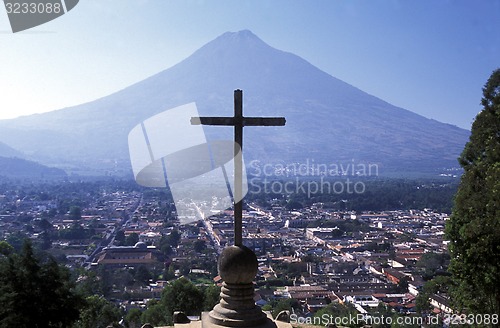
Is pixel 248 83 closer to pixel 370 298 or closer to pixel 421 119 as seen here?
pixel 421 119

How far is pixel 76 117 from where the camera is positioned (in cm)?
13400

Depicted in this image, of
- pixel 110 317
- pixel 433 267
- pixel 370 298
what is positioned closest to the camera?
pixel 110 317

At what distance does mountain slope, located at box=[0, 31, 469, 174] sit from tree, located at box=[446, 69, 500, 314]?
8283 cm

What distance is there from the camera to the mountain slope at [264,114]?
352 feet

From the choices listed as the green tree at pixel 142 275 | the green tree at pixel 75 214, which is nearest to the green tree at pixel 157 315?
the green tree at pixel 142 275

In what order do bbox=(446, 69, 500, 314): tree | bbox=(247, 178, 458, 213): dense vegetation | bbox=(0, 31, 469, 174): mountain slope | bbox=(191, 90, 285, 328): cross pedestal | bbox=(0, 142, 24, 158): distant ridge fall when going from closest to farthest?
bbox=(191, 90, 285, 328): cross pedestal, bbox=(446, 69, 500, 314): tree, bbox=(247, 178, 458, 213): dense vegetation, bbox=(0, 31, 469, 174): mountain slope, bbox=(0, 142, 24, 158): distant ridge

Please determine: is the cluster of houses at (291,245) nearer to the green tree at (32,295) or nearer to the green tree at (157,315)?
the green tree at (157,315)

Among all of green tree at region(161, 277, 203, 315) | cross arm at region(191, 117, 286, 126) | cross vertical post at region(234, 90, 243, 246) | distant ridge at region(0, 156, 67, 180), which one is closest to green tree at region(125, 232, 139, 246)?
green tree at region(161, 277, 203, 315)

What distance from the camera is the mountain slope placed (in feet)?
352

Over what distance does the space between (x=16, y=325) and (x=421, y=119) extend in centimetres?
16300

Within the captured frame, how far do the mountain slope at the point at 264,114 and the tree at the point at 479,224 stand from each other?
8283 cm

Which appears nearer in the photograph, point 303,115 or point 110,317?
point 110,317

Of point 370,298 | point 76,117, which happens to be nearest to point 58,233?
point 370,298

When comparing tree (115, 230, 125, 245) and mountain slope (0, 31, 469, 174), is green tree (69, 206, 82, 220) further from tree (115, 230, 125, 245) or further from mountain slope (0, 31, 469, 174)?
mountain slope (0, 31, 469, 174)
